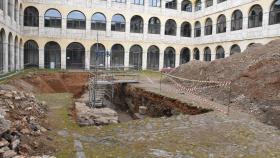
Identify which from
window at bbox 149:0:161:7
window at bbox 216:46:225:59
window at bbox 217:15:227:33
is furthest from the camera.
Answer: window at bbox 149:0:161:7

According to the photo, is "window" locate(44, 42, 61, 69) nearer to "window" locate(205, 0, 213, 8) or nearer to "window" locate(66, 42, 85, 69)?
"window" locate(66, 42, 85, 69)

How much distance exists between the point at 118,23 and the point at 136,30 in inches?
111

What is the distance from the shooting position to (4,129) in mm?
7305

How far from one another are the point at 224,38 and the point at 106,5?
15749mm

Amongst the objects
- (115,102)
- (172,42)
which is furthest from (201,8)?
(115,102)

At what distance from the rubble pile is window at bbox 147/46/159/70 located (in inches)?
1241

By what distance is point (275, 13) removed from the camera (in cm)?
3042

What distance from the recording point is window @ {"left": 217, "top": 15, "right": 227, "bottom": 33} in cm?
3851

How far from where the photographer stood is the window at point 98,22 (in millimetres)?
39812

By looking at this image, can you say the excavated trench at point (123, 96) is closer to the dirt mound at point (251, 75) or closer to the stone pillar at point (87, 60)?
the dirt mound at point (251, 75)

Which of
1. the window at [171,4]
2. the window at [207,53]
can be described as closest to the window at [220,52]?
the window at [207,53]

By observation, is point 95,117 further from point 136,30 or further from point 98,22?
point 136,30

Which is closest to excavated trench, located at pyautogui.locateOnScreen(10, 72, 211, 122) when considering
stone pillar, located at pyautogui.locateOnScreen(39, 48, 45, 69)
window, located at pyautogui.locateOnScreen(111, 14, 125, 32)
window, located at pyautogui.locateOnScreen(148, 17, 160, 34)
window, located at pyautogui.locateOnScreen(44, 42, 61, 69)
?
stone pillar, located at pyautogui.locateOnScreen(39, 48, 45, 69)

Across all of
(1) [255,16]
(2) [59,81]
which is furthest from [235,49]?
(2) [59,81]
